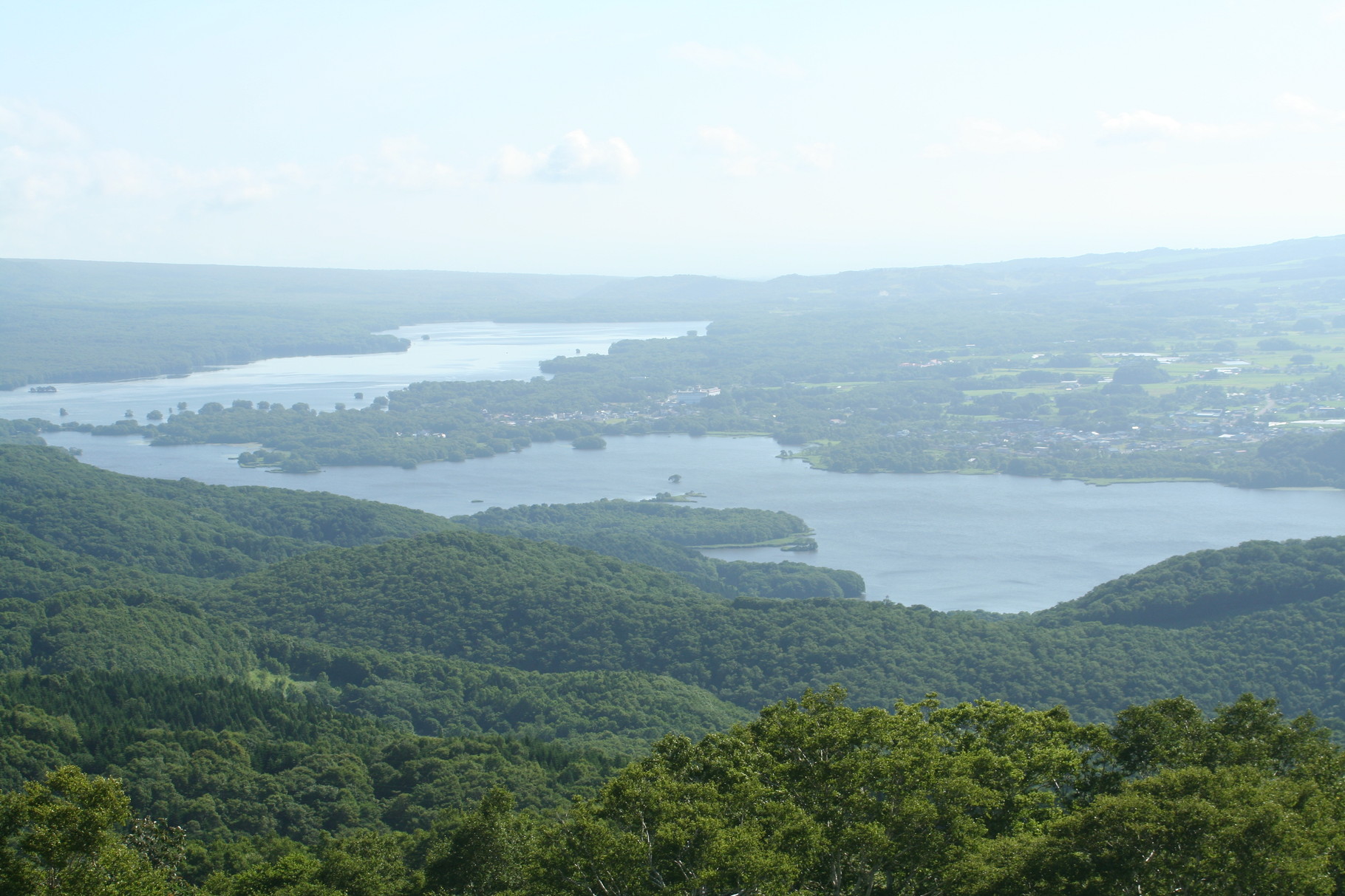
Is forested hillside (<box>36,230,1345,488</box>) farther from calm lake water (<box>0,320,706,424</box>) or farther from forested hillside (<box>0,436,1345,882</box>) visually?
forested hillside (<box>0,436,1345,882</box>)

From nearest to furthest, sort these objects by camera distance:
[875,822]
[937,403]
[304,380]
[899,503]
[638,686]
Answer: [875,822]
[638,686]
[899,503]
[937,403]
[304,380]

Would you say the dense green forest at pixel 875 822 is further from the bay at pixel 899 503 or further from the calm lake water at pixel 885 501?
the calm lake water at pixel 885 501

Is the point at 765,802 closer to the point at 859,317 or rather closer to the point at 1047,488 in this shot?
the point at 1047,488

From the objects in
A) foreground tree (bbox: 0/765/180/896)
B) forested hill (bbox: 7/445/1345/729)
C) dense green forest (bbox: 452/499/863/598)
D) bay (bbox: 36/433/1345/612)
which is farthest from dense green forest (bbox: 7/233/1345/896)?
bay (bbox: 36/433/1345/612)

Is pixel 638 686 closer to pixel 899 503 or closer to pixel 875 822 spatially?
pixel 875 822

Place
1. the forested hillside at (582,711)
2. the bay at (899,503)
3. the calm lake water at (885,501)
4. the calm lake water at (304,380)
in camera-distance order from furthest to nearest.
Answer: the calm lake water at (304,380)
the calm lake water at (885,501)
the bay at (899,503)
the forested hillside at (582,711)

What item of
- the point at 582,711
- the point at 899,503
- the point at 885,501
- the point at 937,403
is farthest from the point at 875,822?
the point at 937,403

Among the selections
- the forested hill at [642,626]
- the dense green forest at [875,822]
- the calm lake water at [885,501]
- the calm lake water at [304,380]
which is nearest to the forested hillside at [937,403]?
the calm lake water at [885,501]

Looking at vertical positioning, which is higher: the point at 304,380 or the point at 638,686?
the point at 304,380

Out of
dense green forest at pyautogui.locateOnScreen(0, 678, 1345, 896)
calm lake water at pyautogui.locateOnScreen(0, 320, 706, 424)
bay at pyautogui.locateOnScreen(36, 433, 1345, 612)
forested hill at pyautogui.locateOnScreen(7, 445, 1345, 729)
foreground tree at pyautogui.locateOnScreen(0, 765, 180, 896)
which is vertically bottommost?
bay at pyautogui.locateOnScreen(36, 433, 1345, 612)
